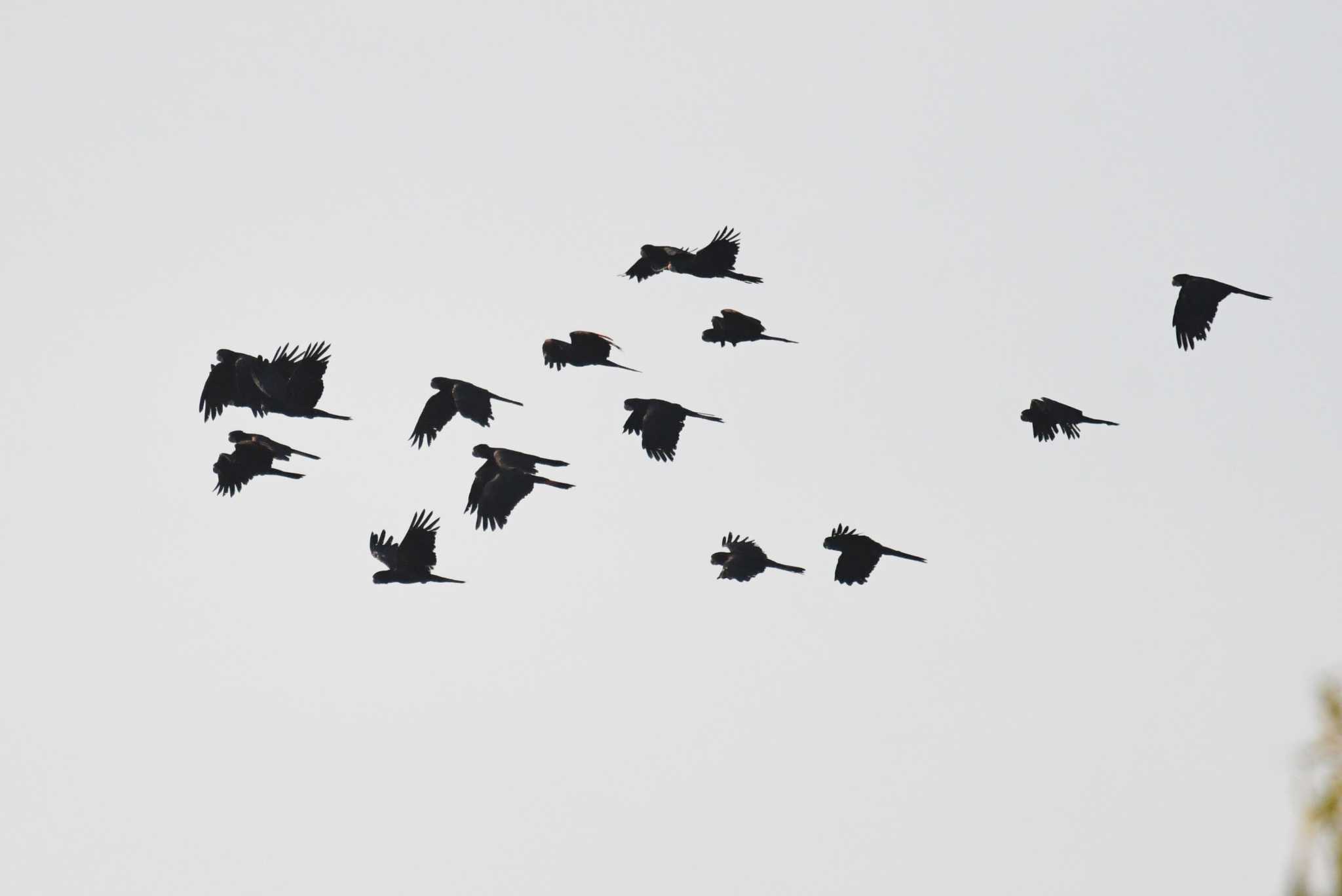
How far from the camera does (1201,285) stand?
3167 cm

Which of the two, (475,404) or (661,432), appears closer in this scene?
(661,432)

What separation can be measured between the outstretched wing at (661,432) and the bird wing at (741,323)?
1883mm

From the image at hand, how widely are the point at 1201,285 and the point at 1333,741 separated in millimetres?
25273

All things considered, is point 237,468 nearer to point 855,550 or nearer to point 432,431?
point 432,431

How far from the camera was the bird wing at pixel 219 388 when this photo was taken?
34.3m

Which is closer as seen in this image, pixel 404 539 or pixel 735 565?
pixel 404 539

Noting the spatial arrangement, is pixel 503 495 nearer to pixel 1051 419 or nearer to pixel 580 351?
pixel 580 351

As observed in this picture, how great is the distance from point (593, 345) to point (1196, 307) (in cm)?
1094

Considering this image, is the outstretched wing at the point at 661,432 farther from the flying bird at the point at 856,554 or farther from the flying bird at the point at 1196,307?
the flying bird at the point at 1196,307

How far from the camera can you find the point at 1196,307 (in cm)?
3167

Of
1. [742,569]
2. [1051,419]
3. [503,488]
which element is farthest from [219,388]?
[1051,419]

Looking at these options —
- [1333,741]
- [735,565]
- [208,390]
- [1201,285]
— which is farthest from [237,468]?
[1333,741]

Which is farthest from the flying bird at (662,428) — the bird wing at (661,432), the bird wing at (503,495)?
the bird wing at (503,495)

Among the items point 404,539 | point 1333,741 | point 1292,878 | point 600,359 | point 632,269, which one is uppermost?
point 632,269
